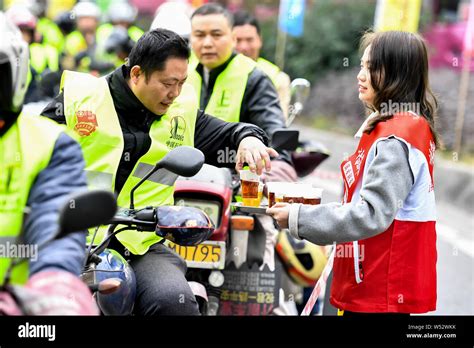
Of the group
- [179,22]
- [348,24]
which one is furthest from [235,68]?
[348,24]

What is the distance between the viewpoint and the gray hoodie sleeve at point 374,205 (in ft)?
11.8

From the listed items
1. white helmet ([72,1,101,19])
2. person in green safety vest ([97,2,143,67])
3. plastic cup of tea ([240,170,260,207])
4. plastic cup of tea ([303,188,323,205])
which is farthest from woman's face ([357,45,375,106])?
white helmet ([72,1,101,19])

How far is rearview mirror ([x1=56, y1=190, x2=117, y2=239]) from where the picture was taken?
2.54 meters

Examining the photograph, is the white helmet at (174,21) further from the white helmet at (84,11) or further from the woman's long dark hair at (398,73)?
the white helmet at (84,11)

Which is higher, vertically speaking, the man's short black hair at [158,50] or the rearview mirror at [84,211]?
the man's short black hair at [158,50]

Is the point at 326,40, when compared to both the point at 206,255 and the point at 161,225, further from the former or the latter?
the point at 161,225

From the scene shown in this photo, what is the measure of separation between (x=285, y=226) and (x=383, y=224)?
362 mm

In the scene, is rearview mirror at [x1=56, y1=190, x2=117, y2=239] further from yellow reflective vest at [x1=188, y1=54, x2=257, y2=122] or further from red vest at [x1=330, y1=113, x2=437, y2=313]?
yellow reflective vest at [x1=188, y1=54, x2=257, y2=122]

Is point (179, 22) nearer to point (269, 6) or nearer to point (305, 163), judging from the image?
point (305, 163)

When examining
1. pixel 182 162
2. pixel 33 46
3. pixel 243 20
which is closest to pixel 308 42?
pixel 33 46

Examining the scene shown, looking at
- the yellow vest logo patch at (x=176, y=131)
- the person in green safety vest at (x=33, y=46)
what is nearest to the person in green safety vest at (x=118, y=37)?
the person in green safety vest at (x=33, y=46)

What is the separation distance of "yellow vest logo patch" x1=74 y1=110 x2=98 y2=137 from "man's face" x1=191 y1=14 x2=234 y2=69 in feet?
6.11

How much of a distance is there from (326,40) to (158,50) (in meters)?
17.2

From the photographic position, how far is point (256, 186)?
4.13 meters
